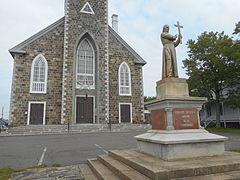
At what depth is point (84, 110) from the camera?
2089 centimetres

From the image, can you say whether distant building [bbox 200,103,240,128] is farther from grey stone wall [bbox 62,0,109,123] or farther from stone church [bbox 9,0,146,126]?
grey stone wall [bbox 62,0,109,123]

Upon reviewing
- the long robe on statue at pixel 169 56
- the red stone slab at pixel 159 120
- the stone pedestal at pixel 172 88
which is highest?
the long robe on statue at pixel 169 56

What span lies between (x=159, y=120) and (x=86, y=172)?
248 centimetres

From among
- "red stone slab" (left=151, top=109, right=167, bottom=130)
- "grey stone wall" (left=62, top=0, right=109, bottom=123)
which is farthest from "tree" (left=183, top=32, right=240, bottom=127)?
"red stone slab" (left=151, top=109, right=167, bottom=130)

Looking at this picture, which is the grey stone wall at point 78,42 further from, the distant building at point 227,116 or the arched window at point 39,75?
the distant building at point 227,116

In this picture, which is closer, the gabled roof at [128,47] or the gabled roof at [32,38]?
the gabled roof at [32,38]

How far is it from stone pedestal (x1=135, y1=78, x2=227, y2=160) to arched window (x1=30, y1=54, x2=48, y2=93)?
16.7 m

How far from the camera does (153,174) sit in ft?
10.6

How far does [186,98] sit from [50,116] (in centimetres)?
1730

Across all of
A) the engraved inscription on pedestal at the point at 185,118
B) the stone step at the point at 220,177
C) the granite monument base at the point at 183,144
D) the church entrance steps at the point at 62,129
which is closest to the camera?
the stone step at the point at 220,177

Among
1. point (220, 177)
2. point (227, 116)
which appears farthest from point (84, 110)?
point (227, 116)

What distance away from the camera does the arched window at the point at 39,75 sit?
1938 centimetres

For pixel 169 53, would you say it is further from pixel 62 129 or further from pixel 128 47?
pixel 128 47

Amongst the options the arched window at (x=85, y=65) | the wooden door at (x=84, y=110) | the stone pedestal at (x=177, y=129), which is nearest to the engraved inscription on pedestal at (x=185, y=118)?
the stone pedestal at (x=177, y=129)
